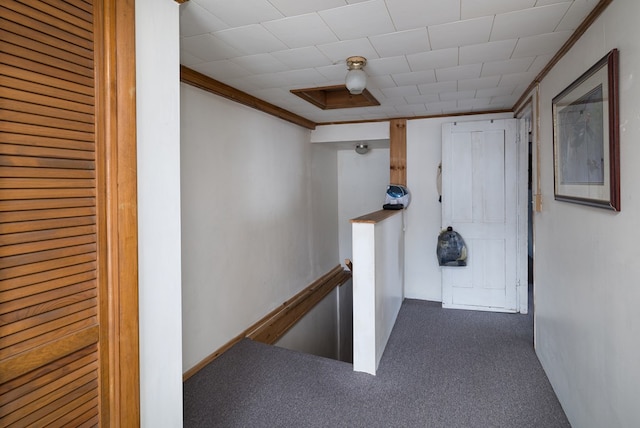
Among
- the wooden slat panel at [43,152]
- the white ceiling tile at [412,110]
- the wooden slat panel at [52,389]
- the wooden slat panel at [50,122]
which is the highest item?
the white ceiling tile at [412,110]

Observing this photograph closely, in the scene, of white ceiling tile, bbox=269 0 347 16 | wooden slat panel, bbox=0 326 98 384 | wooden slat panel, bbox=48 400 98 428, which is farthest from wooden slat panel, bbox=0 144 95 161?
white ceiling tile, bbox=269 0 347 16

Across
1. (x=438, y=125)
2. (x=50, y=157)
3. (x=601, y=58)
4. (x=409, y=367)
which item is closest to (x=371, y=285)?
(x=409, y=367)

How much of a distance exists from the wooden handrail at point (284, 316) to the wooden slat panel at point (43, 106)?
1.97 m

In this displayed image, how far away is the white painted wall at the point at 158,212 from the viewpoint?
1.40 metres

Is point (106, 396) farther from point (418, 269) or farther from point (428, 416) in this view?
point (418, 269)

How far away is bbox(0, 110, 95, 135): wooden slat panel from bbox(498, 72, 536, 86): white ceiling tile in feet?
9.02

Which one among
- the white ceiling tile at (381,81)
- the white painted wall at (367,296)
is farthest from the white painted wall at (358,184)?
the white painted wall at (367,296)

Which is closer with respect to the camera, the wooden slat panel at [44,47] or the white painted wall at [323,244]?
the wooden slat panel at [44,47]

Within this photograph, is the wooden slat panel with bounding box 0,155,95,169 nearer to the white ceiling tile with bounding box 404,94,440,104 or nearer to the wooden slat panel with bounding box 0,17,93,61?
the wooden slat panel with bounding box 0,17,93,61

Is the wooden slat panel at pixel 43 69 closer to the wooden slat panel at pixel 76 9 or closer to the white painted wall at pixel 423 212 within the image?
the wooden slat panel at pixel 76 9

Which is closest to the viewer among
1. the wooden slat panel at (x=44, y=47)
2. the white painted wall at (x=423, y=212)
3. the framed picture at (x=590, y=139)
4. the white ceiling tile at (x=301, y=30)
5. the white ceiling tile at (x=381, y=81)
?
the wooden slat panel at (x=44, y=47)

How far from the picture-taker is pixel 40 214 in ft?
3.58

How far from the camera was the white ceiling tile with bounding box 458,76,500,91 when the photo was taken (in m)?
2.77

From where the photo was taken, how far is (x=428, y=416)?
2098 mm
